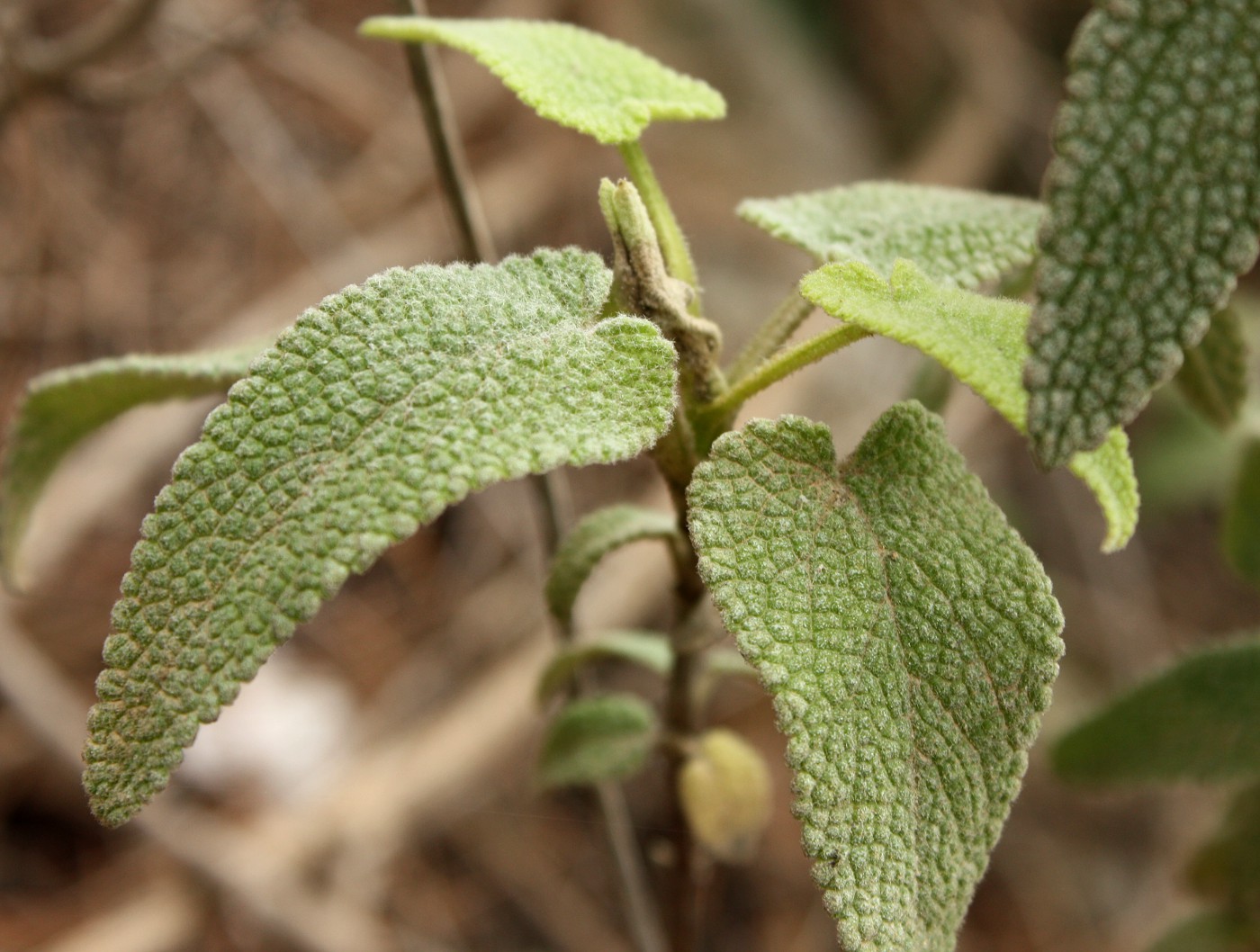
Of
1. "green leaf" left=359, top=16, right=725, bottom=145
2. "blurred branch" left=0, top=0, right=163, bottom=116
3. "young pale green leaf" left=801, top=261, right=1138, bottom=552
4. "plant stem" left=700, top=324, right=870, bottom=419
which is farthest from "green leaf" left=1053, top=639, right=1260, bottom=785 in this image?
"blurred branch" left=0, top=0, right=163, bottom=116

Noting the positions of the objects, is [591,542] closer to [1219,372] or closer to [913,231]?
[913,231]

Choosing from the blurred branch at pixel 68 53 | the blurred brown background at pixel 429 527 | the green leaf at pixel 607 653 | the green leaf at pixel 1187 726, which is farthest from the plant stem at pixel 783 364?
the blurred branch at pixel 68 53

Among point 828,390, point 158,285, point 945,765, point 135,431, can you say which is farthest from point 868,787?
point 158,285

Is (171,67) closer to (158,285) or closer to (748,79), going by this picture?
(158,285)

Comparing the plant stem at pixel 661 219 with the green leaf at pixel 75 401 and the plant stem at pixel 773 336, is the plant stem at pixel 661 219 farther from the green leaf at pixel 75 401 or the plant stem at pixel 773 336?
the green leaf at pixel 75 401

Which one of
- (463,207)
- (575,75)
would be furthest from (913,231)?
(463,207)
